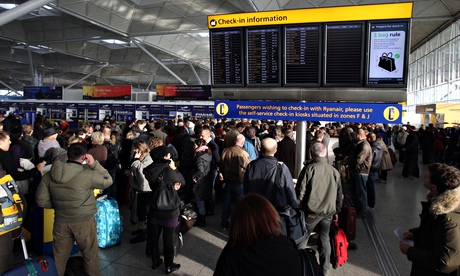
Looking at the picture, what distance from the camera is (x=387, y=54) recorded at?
4430 millimetres

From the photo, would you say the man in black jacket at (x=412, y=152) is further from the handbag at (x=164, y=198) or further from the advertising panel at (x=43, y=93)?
the advertising panel at (x=43, y=93)

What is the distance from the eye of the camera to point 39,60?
1598 inches

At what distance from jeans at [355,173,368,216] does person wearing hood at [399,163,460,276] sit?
3901 millimetres

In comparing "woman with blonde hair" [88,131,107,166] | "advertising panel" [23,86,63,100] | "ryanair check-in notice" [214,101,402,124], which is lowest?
"woman with blonde hair" [88,131,107,166]

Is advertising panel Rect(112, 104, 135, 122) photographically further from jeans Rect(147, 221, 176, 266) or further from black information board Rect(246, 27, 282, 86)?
jeans Rect(147, 221, 176, 266)

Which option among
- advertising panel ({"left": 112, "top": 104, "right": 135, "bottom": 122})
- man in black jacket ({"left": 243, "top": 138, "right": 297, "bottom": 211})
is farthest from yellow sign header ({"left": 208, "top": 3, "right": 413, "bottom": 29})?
advertising panel ({"left": 112, "top": 104, "right": 135, "bottom": 122})

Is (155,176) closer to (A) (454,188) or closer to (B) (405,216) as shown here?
(A) (454,188)

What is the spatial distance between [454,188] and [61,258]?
12.2 feet

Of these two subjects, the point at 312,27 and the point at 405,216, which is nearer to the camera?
the point at 312,27

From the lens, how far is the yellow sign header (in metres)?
4.20

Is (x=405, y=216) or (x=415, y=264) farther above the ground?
(x=415, y=264)

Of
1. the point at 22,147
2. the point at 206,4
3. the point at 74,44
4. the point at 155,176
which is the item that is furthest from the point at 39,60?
the point at 155,176

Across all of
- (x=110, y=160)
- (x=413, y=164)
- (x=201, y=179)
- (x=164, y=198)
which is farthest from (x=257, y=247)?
(x=413, y=164)

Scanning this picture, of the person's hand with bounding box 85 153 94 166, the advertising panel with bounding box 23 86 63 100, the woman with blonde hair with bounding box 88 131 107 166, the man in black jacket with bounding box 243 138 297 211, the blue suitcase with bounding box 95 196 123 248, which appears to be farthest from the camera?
the advertising panel with bounding box 23 86 63 100
